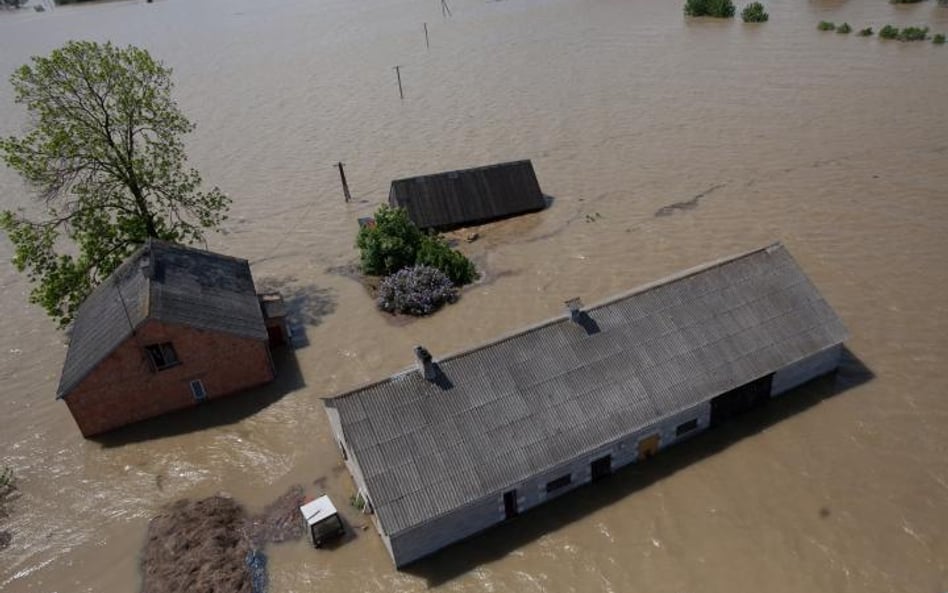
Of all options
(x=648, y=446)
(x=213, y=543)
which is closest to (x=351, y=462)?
(x=213, y=543)

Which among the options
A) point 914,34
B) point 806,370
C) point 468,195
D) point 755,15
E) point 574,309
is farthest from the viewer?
point 755,15

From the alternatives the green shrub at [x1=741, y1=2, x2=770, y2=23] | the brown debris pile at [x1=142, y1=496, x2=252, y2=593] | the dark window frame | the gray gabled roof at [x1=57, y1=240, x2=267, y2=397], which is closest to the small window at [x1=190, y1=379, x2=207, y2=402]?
the dark window frame

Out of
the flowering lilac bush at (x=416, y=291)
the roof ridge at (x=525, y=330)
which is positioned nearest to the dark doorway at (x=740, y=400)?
the roof ridge at (x=525, y=330)

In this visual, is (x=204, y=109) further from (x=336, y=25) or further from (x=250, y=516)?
(x=250, y=516)

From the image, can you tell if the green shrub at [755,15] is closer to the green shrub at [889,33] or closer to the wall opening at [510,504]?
the green shrub at [889,33]

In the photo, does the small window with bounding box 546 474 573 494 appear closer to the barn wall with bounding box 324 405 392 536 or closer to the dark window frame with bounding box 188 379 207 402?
the barn wall with bounding box 324 405 392 536

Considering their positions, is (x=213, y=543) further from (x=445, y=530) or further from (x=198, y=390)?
(x=198, y=390)
